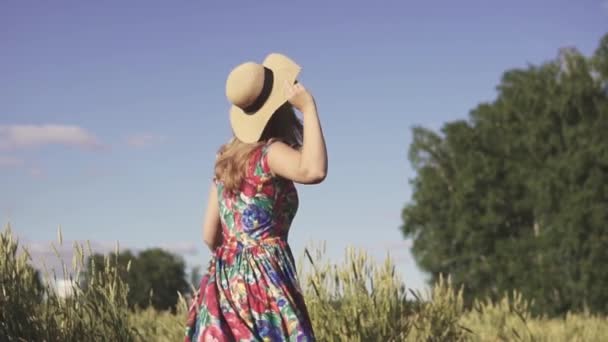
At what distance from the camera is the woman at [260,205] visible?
3744mm

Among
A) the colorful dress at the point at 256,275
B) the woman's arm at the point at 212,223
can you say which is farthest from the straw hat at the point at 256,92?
the woman's arm at the point at 212,223

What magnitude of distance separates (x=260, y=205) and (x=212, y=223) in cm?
39

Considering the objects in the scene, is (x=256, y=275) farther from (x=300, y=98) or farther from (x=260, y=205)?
(x=300, y=98)

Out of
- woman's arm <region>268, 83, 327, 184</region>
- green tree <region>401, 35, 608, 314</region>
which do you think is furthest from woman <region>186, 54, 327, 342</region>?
green tree <region>401, 35, 608, 314</region>

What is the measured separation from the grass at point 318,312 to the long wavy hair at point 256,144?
5.46ft

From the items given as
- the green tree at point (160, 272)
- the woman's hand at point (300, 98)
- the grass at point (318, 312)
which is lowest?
the grass at point (318, 312)

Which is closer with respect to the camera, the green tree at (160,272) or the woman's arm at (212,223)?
the woman's arm at (212,223)

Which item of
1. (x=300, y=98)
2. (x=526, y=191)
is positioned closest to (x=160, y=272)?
(x=526, y=191)

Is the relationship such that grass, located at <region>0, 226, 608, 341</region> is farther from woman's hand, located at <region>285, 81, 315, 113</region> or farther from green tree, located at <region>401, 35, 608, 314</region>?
green tree, located at <region>401, 35, 608, 314</region>

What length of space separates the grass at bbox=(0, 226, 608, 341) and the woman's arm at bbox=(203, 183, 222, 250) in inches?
54.1

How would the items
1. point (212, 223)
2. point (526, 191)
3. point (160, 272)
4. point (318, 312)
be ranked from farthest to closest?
point (160, 272), point (526, 191), point (318, 312), point (212, 223)

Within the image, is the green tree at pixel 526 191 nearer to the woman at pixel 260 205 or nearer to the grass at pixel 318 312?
the grass at pixel 318 312

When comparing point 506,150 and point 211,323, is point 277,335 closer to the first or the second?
point 211,323

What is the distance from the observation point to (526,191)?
2859 cm
